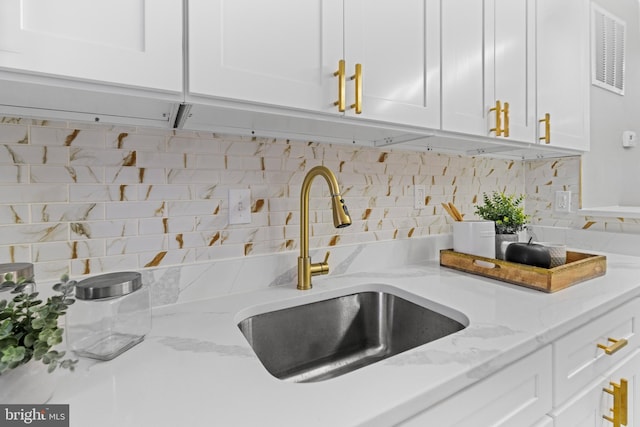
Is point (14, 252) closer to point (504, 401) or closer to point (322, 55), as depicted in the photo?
point (322, 55)

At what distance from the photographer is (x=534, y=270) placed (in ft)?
3.70

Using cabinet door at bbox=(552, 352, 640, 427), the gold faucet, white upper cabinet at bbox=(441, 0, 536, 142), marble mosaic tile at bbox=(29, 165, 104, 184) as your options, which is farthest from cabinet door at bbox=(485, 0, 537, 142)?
marble mosaic tile at bbox=(29, 165, 104, 184)

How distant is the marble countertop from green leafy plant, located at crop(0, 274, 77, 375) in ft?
0.35

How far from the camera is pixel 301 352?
41.6 inches

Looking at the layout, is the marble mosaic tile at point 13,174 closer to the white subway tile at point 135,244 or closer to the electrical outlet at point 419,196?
the white subway tile at point 135,244

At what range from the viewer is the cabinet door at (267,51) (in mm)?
706

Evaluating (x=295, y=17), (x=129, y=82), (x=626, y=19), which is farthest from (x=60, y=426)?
(x=626, y=19)

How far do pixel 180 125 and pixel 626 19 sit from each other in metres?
2.58

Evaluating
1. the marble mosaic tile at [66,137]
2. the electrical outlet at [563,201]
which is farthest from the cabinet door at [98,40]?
the electrical outlet at [563,201]

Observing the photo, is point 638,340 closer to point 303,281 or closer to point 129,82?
point 303,281

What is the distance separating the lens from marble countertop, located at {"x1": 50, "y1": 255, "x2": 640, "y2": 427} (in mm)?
517

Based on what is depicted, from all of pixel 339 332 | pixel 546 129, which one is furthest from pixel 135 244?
pixel 546 129

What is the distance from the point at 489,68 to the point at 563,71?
0.56 meters

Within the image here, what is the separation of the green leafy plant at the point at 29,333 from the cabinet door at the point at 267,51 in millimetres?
471
